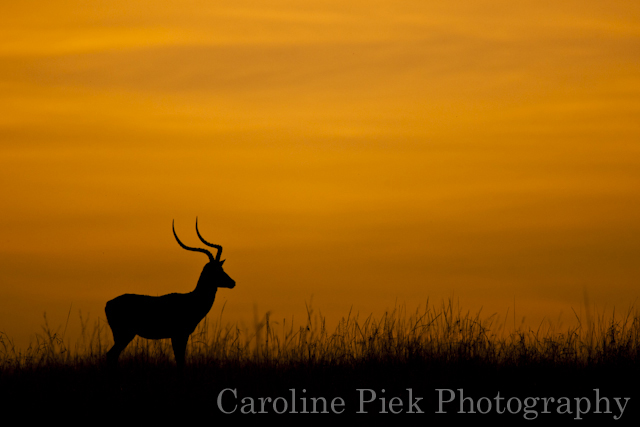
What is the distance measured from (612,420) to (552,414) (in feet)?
2.09

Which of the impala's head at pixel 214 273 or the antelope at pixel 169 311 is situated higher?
the impala's head at pixel 214 273

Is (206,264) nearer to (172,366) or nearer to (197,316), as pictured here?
(197,316)

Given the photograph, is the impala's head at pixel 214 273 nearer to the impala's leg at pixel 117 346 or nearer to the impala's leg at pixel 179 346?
the impala's leg at pixel 179 346

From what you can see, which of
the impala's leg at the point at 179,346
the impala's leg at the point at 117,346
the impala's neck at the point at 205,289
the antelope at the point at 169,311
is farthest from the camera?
the impala's neck at the point at 205,289

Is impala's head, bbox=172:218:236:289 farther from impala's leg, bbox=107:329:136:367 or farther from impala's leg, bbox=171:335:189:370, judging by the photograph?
impala's leg, bbox=107:329:136:367

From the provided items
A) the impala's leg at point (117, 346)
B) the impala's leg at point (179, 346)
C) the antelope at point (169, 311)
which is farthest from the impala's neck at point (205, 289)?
the impala's leg at point (117, 346)

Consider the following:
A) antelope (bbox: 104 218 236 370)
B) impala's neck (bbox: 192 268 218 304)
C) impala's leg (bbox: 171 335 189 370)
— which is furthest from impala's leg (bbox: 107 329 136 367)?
impala's neck (bbox: 192 268 218 304)

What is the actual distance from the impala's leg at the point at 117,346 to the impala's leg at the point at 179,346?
71cm

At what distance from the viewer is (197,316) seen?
12719mm

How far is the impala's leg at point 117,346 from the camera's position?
12.2 m

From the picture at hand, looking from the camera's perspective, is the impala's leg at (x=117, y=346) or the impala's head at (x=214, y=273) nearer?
the impala's leg at (x=117, y=346)

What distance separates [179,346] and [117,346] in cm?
100

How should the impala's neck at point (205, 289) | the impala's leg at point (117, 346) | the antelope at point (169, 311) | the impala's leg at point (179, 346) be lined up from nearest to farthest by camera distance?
the impala's leg at point (179, 346), the impala's leg at point (117, 346), the antelope at point (169, 311), the impala's neck at point (205, 289)

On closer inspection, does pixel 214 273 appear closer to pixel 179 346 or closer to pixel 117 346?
pixel 179 346
